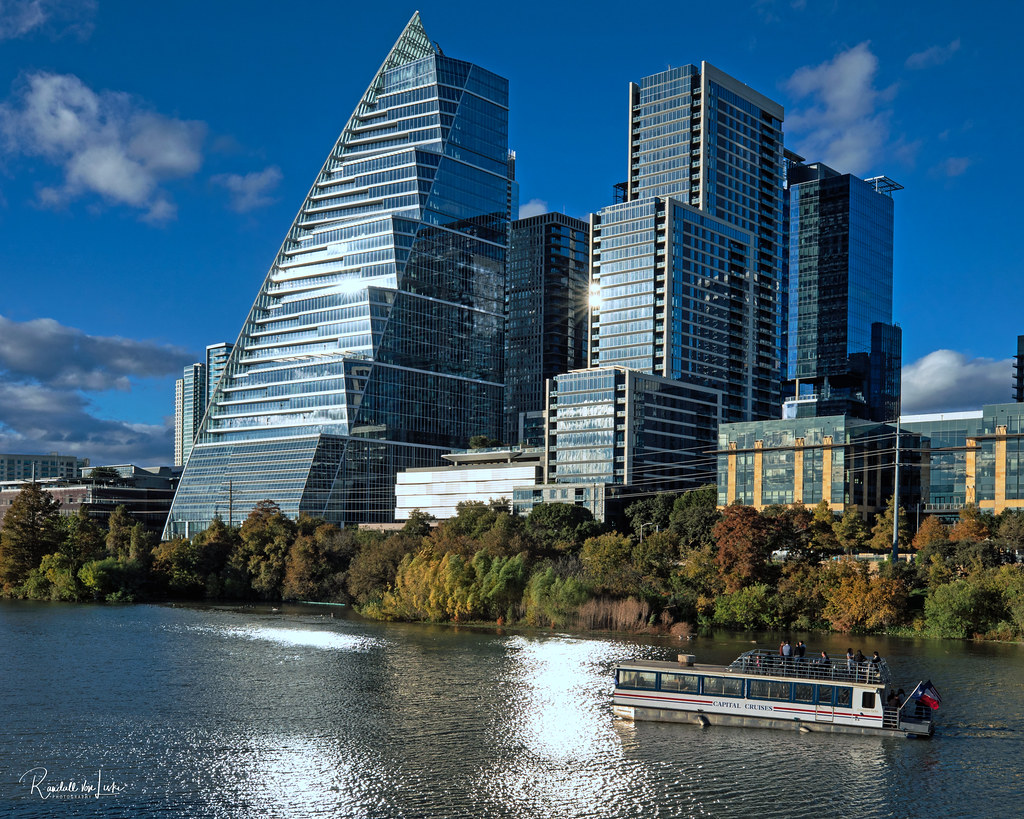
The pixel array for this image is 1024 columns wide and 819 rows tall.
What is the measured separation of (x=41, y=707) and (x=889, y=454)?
471ft

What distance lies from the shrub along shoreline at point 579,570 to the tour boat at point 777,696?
40763mm

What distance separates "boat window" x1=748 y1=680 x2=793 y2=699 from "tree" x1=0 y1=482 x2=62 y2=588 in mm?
134900

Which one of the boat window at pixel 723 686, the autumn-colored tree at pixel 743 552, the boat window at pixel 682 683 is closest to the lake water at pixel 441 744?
the boat window at pixel 723 686

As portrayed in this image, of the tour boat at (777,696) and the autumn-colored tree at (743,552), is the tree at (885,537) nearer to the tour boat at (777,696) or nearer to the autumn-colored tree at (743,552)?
the autumn-colored tree at (743,552)

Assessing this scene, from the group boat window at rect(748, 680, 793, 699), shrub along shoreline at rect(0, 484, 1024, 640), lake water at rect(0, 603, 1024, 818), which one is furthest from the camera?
shrub along shoreline at rect(0, 484, 1024, 640)

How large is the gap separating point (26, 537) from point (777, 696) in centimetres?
14076

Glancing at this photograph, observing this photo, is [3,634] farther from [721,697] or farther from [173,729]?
→ [721,697]

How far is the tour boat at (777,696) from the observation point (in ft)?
218

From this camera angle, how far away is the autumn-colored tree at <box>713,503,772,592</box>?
12169 centimetres

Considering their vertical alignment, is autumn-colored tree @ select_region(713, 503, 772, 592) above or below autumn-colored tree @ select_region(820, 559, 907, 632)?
above

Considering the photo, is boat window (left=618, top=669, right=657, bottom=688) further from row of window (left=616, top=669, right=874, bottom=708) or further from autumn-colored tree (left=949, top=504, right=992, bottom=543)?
autumn-colored tree (left=949, top=504, right=992, bottom=543)

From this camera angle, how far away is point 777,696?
225 feet

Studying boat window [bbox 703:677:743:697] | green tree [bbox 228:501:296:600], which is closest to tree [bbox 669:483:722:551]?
green tree [bbox 228:501:296:600]

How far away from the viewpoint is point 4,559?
168 meters
